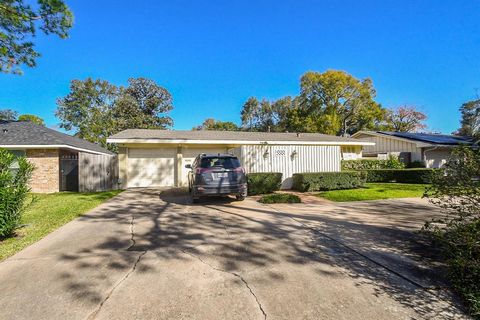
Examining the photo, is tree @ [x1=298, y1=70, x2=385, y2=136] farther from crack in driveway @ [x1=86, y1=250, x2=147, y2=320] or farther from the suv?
crack in driveway @ [x1=86, y1=250, x2=147, y2=320]

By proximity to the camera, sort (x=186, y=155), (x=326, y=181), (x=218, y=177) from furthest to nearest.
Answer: (x=186, y=155) < (x=326, y=181) < (x=218, y=177)

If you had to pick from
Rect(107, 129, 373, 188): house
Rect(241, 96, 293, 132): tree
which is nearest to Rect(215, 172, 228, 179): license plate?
Rect(107, 129, 373, 188): house

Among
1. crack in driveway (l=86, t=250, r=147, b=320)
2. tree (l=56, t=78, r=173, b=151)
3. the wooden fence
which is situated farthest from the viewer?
tree (l=56, t=78, r=173, b=151)

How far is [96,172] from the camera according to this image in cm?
1423

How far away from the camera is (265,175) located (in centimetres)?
1130

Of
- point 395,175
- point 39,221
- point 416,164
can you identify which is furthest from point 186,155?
point 416,164

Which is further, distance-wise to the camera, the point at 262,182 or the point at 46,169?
the point at 46,169

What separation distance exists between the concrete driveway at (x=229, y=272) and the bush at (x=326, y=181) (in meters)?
5.54

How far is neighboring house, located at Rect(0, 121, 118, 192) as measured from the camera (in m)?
13.5

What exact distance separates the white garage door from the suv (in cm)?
797

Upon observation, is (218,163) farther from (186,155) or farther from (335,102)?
(335,102)

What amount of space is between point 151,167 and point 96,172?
9.85 feet

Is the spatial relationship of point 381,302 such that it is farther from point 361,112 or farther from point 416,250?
point 361,112

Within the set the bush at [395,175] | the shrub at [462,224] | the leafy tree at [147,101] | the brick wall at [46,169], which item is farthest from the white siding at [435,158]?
the leafy tree at [147,101]
